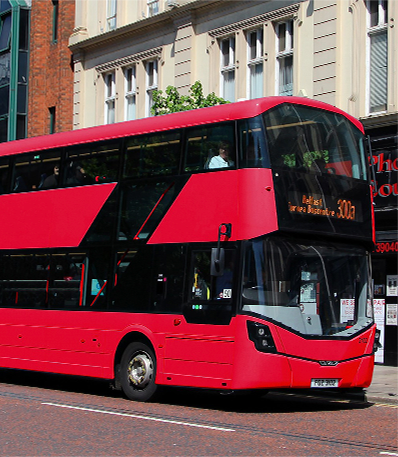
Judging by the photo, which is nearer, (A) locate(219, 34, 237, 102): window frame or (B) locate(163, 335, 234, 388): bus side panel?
(B) locate(163, 335, 234, 388): bus side panel

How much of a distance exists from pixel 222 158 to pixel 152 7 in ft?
54.6

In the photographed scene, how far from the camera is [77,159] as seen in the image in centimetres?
1520

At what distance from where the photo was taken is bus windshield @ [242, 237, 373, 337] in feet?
40.0

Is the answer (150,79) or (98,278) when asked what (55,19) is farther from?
(98,278)

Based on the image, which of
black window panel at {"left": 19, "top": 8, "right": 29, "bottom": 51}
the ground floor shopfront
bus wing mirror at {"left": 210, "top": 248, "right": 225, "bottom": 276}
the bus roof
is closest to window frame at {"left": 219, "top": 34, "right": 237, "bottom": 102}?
the ground floor shopfront

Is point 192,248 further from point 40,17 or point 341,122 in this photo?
point 40,17

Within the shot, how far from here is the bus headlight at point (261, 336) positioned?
11992mm

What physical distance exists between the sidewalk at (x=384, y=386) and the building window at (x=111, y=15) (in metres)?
15.9

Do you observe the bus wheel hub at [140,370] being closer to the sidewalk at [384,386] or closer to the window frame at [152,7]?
the sidewalk at [384,386]

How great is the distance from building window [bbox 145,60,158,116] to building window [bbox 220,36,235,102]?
2926 mm

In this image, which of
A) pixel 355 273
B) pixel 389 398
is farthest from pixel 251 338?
pixel 389 398

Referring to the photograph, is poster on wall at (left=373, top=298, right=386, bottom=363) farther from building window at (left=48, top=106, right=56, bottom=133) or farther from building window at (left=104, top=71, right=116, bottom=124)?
building window at (left=48, top=106, right=56, bottom=133)

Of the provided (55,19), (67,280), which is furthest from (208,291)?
(55,19)

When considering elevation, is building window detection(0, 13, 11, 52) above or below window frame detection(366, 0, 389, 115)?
above
